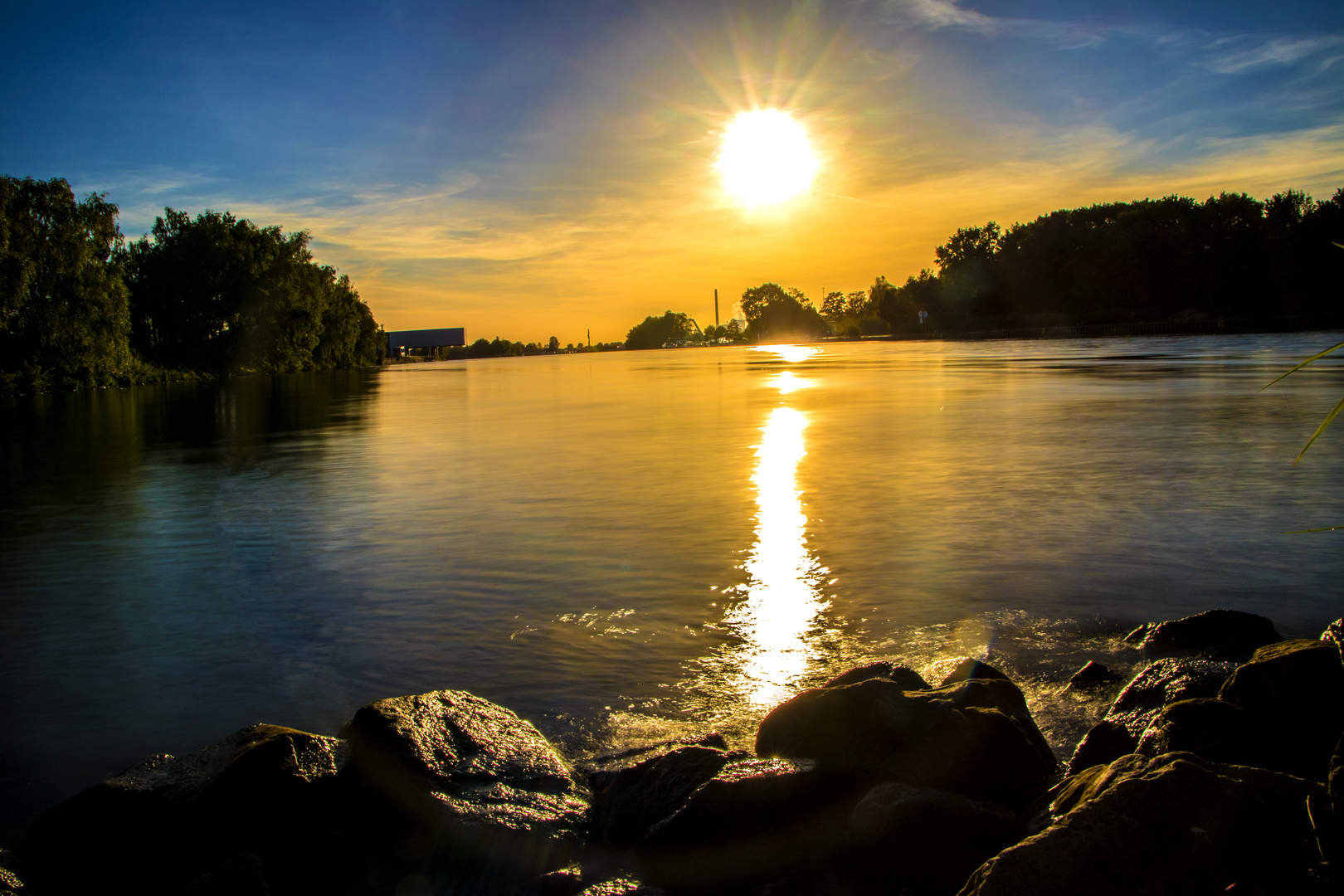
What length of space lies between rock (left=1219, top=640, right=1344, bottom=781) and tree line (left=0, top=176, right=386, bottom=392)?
4916cm

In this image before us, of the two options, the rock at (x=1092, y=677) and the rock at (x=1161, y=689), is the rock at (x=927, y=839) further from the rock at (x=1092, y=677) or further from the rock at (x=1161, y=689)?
the rock at (x=1092, y=677)

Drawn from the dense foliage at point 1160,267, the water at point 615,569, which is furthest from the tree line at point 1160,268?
the water at point 615,569

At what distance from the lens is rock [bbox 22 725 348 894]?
120 inches

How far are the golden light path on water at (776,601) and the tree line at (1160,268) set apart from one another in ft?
311

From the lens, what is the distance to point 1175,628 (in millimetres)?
4543

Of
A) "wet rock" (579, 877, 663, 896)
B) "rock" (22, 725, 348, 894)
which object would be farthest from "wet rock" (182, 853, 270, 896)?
"wet rock" (579, 877, 663, 896)

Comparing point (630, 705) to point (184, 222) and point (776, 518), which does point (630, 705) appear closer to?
point (776, 518)

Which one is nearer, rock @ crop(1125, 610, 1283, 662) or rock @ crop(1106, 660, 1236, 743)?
rock @ crop(1106, 660, 1236, 743)

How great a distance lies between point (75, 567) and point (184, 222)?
7200cm

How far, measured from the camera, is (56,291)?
1711 inches

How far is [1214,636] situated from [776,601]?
2513mm

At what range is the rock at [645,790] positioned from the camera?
10.2 ft

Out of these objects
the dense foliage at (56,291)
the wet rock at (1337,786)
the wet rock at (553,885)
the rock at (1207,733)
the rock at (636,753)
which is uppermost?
the dense foliage at (56,291)

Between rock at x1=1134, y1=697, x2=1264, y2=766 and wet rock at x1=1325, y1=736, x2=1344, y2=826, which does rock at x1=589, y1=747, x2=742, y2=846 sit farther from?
wet rock at x1=1325, y1=736, x2=1344, y2=826
